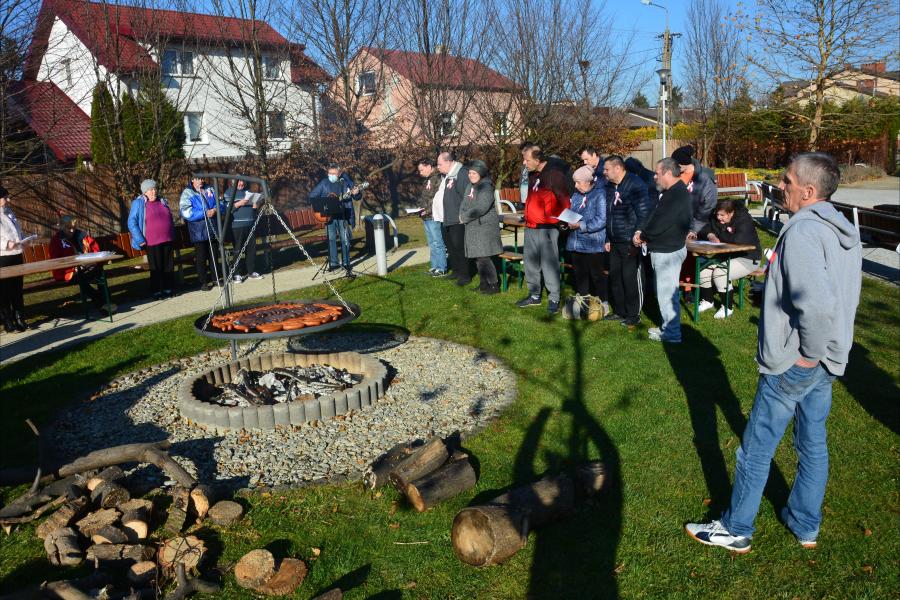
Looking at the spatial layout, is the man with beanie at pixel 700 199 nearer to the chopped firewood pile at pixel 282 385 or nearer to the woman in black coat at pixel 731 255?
the woman in black coat at pixel 731 255

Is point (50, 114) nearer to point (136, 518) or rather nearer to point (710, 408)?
point (136, 518)

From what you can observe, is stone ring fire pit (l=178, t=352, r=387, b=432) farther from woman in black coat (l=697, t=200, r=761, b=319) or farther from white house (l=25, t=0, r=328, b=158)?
white house (l=25, t=0, r=328, b=158)

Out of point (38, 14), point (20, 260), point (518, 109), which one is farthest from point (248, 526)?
point (518, 109)

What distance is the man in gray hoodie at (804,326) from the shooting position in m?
3.27

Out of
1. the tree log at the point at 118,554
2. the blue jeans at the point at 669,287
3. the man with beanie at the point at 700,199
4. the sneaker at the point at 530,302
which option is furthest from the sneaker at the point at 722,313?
the tree log at the point at 118,554

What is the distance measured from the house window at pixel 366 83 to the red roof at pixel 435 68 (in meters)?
0.68

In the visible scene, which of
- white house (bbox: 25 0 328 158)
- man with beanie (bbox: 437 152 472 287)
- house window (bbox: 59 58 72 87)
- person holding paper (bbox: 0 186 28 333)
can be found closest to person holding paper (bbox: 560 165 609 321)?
man with beanie (bbox: 437 152 472 287)

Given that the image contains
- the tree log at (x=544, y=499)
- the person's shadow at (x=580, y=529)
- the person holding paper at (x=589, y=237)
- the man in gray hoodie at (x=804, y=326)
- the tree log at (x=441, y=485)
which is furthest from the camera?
the person holding paper at (x=589, y=237)

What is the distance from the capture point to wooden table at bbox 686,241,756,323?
8.15m

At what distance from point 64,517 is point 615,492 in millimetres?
3361

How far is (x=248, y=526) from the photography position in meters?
4.28

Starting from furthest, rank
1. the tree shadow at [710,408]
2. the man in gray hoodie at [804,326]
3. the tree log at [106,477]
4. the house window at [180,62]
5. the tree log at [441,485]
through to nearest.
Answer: the house window at [180,62], the tree log at [106,477], the tree shadow at [710,408], the tree log at [441,485], the man in gray hoodie at [804,326]

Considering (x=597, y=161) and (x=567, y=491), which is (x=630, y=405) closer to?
(x=567, y=491)

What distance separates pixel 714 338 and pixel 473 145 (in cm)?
1436
